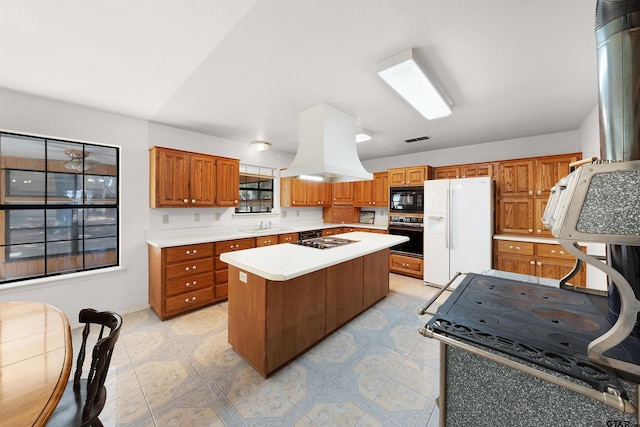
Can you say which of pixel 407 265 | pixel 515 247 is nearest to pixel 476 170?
pixel 515 247

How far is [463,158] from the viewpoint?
4473mm

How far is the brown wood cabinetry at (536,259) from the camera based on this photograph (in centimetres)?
323

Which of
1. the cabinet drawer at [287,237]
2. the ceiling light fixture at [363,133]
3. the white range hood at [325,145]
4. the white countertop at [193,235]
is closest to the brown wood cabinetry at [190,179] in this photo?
the white countertop at [193,235]

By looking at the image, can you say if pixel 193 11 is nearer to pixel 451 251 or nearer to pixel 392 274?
pixel 451 251

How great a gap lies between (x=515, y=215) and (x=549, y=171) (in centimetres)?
75

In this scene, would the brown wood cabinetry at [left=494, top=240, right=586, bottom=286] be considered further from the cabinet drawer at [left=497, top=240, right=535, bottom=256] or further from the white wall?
the white wall

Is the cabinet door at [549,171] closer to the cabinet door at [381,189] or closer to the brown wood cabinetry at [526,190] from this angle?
the brown wood cabinetry at [526,190]

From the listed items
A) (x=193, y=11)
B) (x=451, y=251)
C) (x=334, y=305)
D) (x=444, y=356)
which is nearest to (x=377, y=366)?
(x=334, y=305)

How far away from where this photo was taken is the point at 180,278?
9.68 feet

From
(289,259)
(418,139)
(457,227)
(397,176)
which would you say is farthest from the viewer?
(397,176)

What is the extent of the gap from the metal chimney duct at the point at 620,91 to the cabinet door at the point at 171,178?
149 inches

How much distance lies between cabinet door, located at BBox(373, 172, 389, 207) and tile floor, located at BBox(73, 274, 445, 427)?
9.42ft

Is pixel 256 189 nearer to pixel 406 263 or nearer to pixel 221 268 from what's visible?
pixel 221 268

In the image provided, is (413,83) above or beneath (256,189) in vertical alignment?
above
